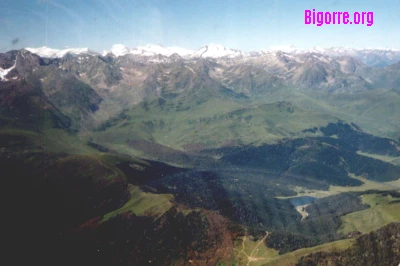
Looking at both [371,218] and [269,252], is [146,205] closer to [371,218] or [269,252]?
[269,252]

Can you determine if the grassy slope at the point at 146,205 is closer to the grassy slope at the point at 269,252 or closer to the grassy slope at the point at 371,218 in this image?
the grassy slope at the point at 269,252

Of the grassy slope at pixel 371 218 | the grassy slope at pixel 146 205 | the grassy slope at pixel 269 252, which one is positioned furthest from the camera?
the grassy slope at pixel 371 218

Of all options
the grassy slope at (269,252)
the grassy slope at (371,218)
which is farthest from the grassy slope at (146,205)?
the grassy slope at (371,218)

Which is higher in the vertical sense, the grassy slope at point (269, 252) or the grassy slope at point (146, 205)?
the grassy slope at point (146, 205)

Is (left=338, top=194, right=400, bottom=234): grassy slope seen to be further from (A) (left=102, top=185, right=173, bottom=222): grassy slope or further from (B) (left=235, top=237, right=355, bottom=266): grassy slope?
(A) (left=102, top=185, right=173, bottom=222): grassy slope

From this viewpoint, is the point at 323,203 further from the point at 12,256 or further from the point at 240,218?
the point at 12,256

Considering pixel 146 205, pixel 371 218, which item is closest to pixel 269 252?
pixel 146 205

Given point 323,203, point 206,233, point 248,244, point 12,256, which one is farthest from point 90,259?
point 323,203

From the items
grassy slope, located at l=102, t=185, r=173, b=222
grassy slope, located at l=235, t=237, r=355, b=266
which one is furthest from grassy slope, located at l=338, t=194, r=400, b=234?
grassy slope, located at l=102, t=185, r=173, b=222

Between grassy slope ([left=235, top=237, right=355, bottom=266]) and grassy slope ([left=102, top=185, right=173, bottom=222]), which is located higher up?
grassy slope ([left=102, top=185, right=173, bottom=222])

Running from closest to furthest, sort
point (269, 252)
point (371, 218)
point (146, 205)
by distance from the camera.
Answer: point (269, 252) < point (146, 205) < point (371, 218)

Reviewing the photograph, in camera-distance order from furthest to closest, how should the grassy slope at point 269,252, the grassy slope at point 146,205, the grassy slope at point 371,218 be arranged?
the grassy slope at point 371,218
the grassy slope at point 146,205
the grassy slope at point 269,252
